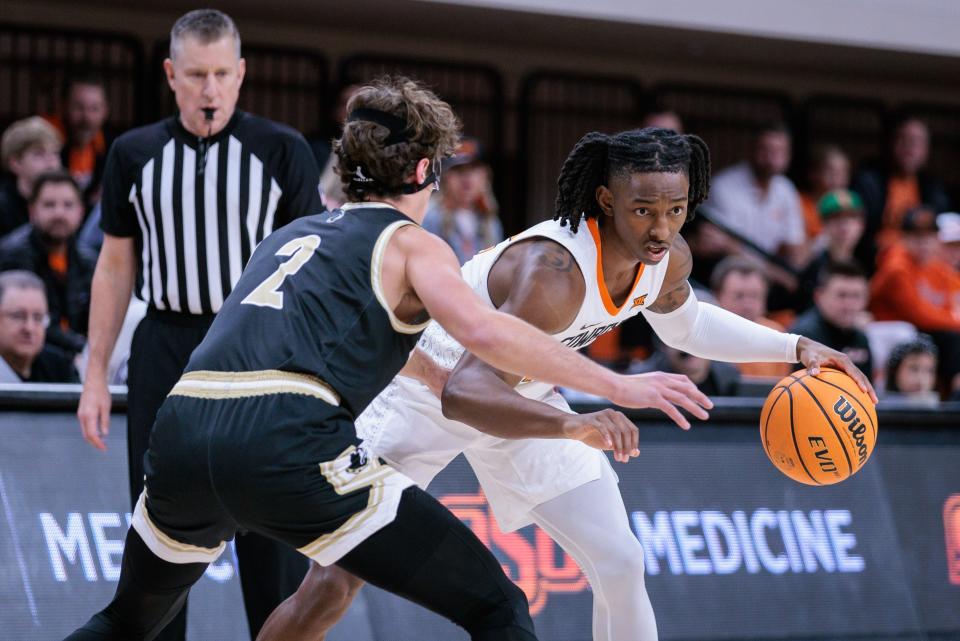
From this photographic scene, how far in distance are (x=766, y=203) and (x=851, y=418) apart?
5.61 meters

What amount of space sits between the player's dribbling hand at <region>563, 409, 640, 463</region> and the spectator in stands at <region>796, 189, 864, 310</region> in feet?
19.7

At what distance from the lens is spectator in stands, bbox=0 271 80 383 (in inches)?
233

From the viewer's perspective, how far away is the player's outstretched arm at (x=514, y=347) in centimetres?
312

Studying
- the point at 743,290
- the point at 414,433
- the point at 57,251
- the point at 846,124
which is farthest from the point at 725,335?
the point at 846,124

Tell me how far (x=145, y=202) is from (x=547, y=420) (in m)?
1.78

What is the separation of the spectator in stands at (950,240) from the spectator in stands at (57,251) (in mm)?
5984

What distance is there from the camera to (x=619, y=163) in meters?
3.99

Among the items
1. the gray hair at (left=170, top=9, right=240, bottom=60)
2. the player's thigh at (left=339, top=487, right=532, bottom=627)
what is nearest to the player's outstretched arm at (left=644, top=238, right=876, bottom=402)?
the player's thigh at (left=339, top=487, right=532, bottom=627)

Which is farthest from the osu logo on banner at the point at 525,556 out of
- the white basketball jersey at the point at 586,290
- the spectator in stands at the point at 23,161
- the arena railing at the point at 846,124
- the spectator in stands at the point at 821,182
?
the arena railing at the point at 846,124

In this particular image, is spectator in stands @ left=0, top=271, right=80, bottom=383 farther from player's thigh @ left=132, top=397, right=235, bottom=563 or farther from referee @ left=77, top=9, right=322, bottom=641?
player's thigh @ left=132, top=397, right=235, bottom=563

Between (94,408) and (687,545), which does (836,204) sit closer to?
(687,545)

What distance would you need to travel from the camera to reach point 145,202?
4.46 meters

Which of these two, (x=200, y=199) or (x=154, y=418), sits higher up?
(x=200, y=199)

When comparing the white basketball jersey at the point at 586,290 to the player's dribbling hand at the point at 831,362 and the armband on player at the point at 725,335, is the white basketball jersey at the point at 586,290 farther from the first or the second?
the player's dribbling hand at the point at 831,362
